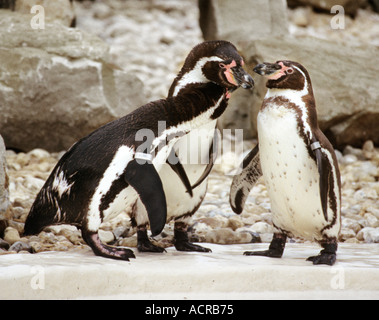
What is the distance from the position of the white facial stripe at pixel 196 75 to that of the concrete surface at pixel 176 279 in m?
0.64

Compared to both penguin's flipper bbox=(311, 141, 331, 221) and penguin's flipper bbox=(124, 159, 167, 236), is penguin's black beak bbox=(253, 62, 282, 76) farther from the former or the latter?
penguin's flipper bbox=(124, 159, 167, 236)

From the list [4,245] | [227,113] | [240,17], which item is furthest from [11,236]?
[240,17]

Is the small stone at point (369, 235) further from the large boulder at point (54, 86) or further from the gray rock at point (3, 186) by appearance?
the large boulder at point (54, 86)

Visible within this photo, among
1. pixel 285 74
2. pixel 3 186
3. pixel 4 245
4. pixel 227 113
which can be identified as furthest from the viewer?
pixel 227 113

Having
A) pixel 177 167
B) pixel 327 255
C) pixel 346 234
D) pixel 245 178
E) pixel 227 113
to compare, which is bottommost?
pixel 346 234

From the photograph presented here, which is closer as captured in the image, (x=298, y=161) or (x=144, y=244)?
(x=298, y=161)

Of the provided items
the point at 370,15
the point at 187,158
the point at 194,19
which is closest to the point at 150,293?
the point at 187,158

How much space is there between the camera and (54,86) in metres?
4.06

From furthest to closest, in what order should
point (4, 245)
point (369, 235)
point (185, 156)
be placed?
point (369, 235), point (4, 245), point (185, 156)

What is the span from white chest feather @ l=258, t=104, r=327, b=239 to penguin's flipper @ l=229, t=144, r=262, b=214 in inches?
8.9

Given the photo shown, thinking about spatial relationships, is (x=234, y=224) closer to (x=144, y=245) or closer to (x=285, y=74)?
(x=144, y=245)

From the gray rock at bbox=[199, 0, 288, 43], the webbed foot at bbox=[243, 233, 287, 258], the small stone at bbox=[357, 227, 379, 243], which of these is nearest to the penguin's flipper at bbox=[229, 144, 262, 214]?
the webbed foot at bbox=[243, 233, 287, 258]

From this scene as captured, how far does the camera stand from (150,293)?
182cm

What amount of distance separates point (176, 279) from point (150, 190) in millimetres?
297
